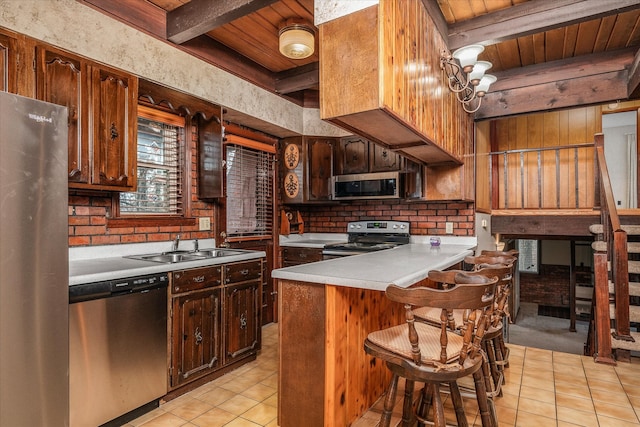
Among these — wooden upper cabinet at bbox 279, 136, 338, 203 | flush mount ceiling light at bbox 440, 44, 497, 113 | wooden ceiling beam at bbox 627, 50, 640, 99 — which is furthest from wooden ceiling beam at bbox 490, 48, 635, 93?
wooden upper cabinet at bbox 279, 136, 338, 203

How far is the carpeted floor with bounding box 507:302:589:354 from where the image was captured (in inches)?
231

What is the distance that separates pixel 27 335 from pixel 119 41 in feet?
6.36

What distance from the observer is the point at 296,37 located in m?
2.75

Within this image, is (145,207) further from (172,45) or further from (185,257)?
(172,45)

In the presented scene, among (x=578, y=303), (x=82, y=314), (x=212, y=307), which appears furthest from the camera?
(x=578, y=303)

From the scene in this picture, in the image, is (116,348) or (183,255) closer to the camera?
(116,348)

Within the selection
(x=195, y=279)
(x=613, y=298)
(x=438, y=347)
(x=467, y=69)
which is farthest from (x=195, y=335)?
(x=613, y=298)

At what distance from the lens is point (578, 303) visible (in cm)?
728

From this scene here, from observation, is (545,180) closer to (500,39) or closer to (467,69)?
(500,39)

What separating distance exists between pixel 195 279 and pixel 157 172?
1.10m

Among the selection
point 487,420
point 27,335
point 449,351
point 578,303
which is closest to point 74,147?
point 27,335

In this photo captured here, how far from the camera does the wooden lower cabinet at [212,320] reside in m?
2.38

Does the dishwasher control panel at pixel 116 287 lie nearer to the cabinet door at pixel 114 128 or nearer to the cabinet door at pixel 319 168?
the cabinet door at pixel 114 128

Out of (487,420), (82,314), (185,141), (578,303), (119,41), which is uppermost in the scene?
(119,41)
